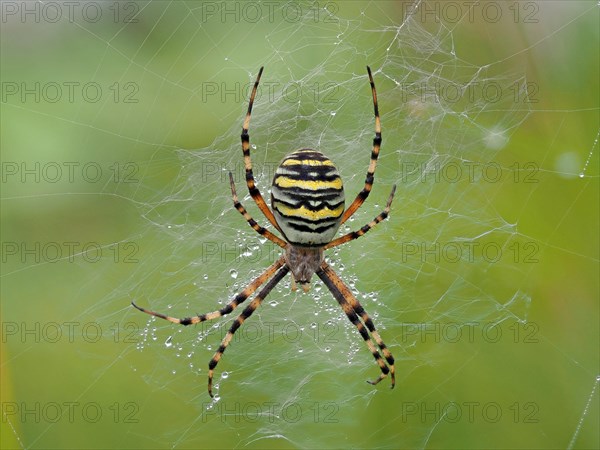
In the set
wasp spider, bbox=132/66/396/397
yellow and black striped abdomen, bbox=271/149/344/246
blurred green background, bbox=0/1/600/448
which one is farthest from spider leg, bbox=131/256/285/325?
yellow and black striped abdomen, bbox=271/149/344/246

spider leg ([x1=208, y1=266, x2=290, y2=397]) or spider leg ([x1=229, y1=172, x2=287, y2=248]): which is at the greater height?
spider leg ([x1=229, y1=172, x2=287, y2=248])

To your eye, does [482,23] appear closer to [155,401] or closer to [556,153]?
[556,153]

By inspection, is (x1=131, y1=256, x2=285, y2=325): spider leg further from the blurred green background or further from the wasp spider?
the blurred green background

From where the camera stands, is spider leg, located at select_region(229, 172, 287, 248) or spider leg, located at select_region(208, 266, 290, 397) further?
spider leg, located at select_region(208, 266, 290, 397)

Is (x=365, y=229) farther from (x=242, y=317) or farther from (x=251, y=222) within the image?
(x=242, y=317)

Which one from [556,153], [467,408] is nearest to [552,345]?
[467,408]

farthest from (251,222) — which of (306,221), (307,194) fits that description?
(307,194)
